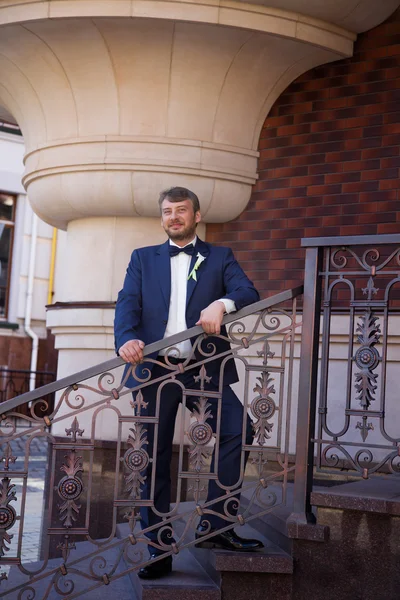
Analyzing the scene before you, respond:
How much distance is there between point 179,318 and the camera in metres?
4.32

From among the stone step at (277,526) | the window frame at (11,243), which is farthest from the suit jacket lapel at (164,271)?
the window frame at (11,243)

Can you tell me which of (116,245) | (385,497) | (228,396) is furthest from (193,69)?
(385,497)

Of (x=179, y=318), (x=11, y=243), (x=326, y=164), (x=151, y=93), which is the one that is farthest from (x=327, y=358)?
(x=11, y=243)

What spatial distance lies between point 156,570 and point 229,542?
0.37 meters

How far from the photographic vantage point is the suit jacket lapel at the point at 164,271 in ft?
14.1

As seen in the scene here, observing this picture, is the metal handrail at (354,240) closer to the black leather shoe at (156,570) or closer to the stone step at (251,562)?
the stone step at (251,562)

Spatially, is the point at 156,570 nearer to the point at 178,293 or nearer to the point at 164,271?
the point at 178,293

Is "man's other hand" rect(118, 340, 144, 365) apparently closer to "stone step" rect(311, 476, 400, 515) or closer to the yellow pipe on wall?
"stone step" rect(311, 476, 400, 515)

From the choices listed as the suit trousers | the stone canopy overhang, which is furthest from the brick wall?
the suit trousers

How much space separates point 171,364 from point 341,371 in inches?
77.5

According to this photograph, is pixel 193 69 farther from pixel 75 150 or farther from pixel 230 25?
pixel 75 150

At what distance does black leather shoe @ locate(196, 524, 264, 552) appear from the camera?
4.15 meters

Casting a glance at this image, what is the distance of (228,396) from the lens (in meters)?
4.28

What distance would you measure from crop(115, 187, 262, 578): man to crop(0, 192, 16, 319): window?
13922mm
